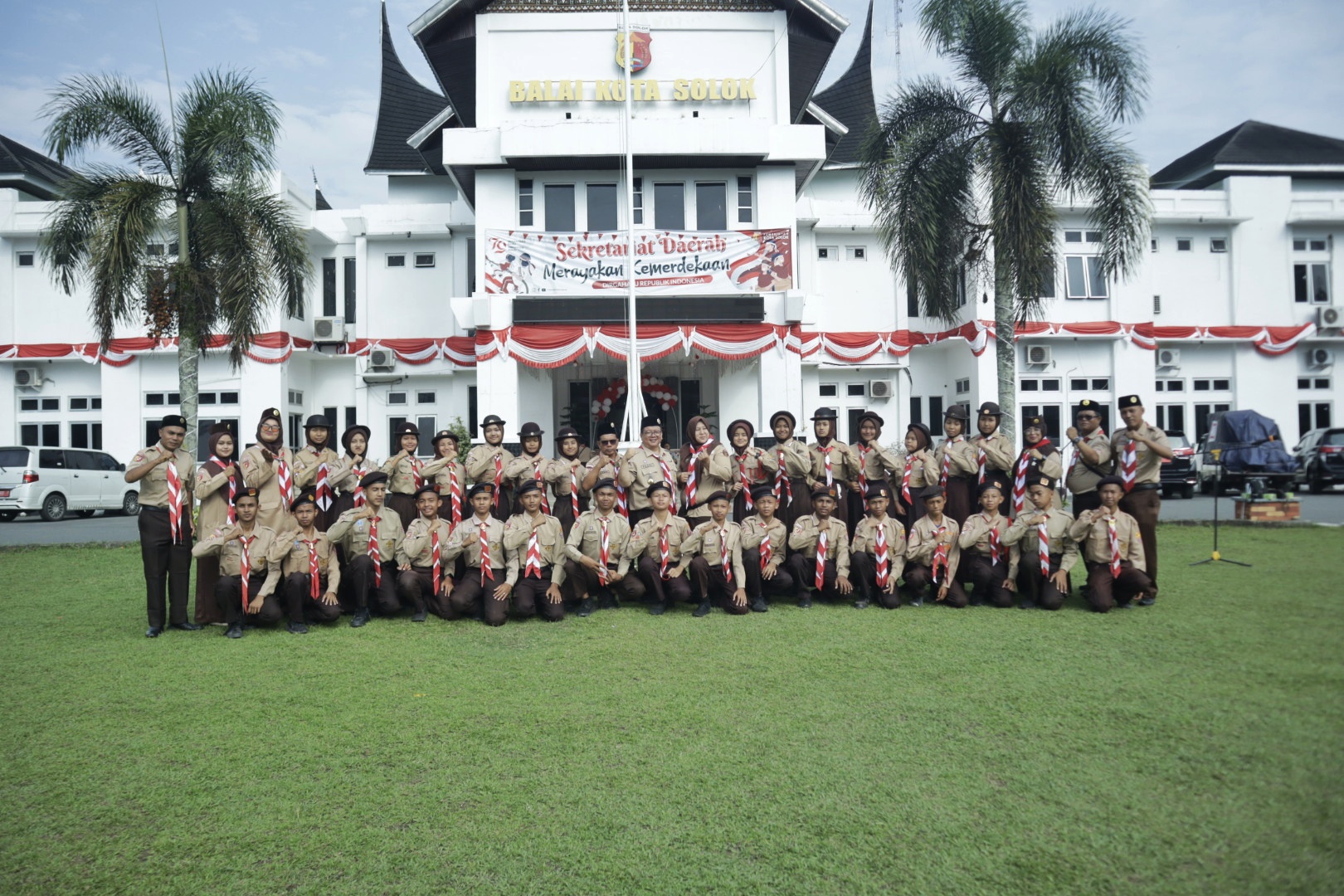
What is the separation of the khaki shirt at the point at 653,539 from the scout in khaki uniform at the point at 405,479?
6.59 ft

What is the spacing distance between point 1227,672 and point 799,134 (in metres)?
14.3

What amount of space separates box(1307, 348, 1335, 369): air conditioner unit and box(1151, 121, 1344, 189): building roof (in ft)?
15.7

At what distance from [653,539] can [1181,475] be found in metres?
15.1

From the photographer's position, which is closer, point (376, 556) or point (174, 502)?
point (174, 502)

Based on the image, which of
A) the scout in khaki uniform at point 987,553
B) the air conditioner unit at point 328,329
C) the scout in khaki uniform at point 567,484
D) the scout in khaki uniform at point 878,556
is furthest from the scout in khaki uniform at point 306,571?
the air conditioner unit at point 328,329

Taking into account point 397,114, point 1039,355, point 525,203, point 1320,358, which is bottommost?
point 1320,358

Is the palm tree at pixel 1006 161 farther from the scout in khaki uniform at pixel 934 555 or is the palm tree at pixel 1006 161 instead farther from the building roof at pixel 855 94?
the building roof at pixel 855 94

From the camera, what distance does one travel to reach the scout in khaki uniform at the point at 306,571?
6.63 m

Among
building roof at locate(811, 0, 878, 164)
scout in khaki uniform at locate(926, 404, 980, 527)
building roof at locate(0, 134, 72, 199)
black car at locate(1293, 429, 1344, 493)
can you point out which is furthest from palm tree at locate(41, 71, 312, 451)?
black car at locate(1293, 429, 1344, 493)

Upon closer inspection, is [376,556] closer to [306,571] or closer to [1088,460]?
[306,571]

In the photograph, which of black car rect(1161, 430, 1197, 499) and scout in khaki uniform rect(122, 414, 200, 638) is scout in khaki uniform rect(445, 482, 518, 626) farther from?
black car rect(1161, 430, 1197, 499)

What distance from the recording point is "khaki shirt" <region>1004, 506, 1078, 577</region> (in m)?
6.99

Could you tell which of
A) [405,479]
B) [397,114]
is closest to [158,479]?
[405,479]

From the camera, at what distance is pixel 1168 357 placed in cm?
2341
